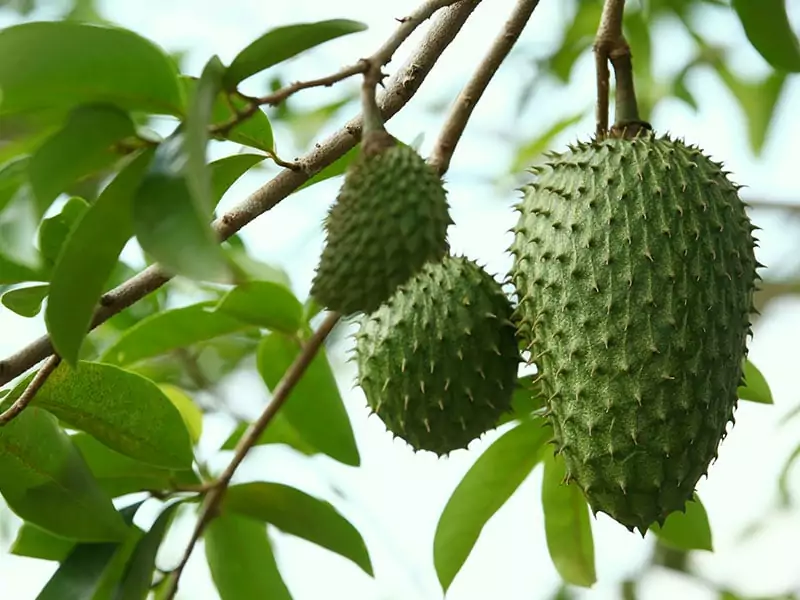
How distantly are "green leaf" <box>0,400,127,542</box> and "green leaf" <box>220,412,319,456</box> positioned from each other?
53cm

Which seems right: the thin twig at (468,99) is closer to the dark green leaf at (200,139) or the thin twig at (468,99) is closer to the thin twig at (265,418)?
the thin twig at (265,418)

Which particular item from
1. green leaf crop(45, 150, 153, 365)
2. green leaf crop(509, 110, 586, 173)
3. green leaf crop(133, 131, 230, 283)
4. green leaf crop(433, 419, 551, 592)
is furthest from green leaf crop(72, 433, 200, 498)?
green leaf crop(509, 110, 586, 173)

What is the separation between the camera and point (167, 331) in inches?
81.3

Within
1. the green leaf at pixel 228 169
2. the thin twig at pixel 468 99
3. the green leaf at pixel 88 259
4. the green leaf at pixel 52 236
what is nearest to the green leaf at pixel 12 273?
the green leaf at pixel 52 236

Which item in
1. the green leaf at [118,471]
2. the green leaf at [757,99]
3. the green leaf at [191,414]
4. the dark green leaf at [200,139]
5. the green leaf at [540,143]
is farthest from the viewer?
the green leaf at [757,99]

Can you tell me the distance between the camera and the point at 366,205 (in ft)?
3.54

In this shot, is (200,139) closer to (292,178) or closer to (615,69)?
(292,178)

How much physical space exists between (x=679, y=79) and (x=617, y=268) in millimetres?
1882

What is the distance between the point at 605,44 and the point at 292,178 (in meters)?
0.64

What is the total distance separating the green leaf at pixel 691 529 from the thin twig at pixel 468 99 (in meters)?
0.80

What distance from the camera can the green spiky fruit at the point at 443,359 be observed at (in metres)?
1.73

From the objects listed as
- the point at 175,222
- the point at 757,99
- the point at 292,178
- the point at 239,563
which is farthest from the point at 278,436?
the point at 757,99

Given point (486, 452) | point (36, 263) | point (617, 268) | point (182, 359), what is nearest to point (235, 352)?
point (182, 359)

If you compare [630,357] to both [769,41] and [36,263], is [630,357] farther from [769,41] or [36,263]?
[36,263]
